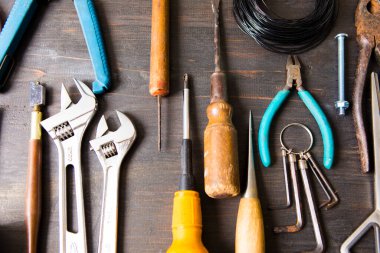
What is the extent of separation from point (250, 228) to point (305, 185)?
0.20 meters

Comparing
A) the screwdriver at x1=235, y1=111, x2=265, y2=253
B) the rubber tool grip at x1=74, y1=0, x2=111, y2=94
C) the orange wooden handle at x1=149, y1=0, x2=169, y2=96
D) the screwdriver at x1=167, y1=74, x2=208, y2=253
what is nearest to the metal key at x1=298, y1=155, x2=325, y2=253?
the screwdriver at x1=235, y1=111, x2=265, y2=253

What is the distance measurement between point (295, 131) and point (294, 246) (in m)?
0.29

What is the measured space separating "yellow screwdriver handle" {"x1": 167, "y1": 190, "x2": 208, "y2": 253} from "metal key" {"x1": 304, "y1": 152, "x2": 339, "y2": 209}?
320 millimetres

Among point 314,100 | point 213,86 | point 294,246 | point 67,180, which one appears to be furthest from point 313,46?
point 67,180

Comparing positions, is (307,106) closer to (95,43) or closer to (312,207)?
(312,207)

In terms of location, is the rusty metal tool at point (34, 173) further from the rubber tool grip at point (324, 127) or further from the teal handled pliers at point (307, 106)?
the rubber tool grip at point (324, 127)

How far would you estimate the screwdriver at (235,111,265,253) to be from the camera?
90cm

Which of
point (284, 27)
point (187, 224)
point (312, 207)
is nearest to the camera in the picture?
point (187, 224)

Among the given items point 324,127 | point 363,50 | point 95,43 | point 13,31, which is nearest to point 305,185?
point 324,127

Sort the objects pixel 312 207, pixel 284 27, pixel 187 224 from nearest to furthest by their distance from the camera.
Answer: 1. pixel 187 224
2. pixel 312 207
3. pixel 284 27

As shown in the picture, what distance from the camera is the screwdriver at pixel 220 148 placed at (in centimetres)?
91

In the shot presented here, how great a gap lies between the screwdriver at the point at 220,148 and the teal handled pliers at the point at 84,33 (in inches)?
11.5

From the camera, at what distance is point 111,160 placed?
1001 millimetres

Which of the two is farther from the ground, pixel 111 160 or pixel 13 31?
pixel 13 31
